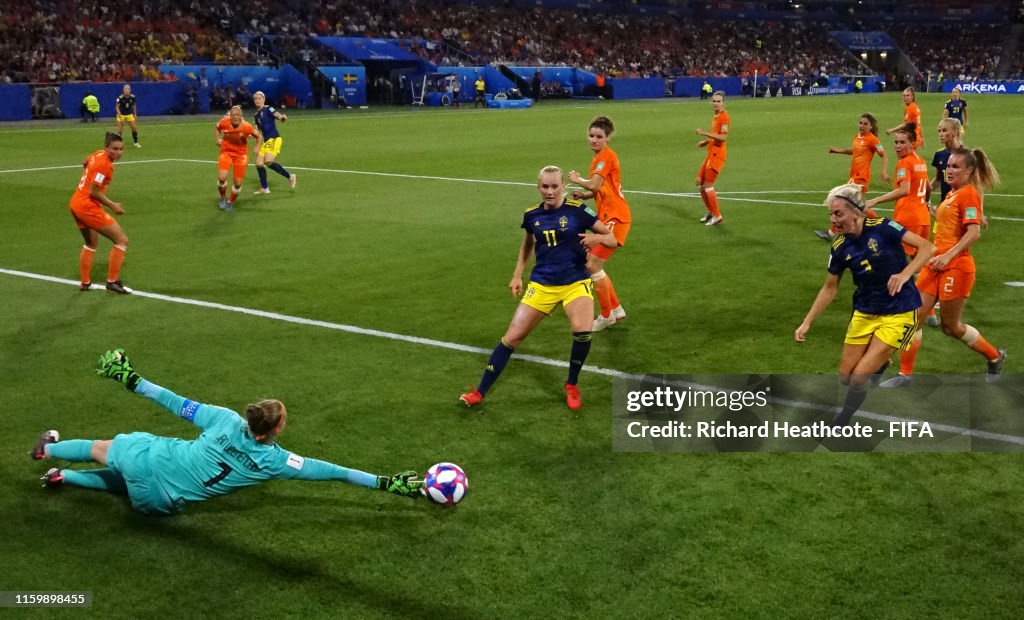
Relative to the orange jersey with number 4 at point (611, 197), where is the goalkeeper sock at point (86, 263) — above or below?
below

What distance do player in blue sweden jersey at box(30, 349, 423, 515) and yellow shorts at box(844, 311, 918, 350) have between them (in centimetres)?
377

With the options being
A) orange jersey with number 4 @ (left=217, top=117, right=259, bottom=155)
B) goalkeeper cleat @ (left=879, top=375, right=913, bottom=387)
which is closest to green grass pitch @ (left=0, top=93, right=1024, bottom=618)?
goalkeeper cleat @ (left=879, top=375, right=913, bottom=387)

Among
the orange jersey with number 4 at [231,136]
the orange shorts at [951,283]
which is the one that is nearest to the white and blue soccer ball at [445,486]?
the orange shorts at [951,283]

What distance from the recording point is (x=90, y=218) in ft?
43.2

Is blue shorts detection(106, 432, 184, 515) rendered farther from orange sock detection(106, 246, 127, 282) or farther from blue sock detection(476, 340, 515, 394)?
orange sock detection(106, 246, 127, 282)

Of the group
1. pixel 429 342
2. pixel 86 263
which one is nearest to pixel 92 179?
pixel 86 263

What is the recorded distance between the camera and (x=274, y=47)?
5778 centimetres

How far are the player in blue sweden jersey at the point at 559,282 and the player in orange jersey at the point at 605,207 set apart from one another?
75.1 inches

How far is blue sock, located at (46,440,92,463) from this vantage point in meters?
6.89

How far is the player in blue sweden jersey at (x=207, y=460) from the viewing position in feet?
20.8

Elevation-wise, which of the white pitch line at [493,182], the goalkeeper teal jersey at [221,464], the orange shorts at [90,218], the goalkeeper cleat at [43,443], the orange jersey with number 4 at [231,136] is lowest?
the white pitch line at [493,182]

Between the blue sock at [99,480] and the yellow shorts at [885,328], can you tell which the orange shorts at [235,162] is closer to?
the blue sock at [99,480]

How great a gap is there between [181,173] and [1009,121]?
35.5 m

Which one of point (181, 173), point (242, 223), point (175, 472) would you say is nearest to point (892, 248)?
point (175, 472)
